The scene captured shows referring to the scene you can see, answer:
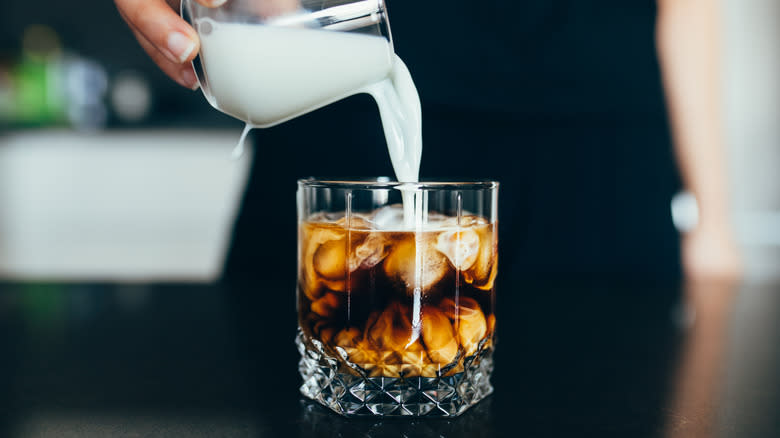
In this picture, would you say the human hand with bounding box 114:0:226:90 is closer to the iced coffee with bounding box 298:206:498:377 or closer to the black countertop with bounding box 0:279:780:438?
the iced coffee with bounding box 298:206:498:377

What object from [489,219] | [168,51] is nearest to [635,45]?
[489,219]

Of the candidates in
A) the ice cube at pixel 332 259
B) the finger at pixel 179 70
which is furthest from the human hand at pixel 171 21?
the ice cube at pixel 332 259

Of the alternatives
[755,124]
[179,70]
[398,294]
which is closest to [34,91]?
[179,70]

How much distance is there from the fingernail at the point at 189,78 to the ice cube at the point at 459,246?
0.44 metres

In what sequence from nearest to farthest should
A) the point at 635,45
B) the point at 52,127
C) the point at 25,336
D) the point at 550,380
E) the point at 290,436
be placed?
the point at 290,436, the point at 550,380, the point at 25,336, the point at 635,45, the point at 52,127

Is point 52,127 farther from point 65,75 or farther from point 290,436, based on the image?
point 290,436

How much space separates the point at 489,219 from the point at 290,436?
278 mm

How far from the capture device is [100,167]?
305cm

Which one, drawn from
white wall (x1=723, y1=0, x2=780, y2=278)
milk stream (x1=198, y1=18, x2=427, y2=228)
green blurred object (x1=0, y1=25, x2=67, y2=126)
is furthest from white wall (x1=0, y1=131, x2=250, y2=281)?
white wall (x1=723, y1=0, x2=780, y2=278)

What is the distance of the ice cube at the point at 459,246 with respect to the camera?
0.61 metres

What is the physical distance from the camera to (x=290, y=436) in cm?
56

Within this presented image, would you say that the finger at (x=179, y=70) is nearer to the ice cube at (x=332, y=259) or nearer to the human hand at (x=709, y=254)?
the ice cube at (x=332, y=259)

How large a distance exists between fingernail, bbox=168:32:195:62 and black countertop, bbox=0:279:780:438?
33 centimetres

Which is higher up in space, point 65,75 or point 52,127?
point 65,75
